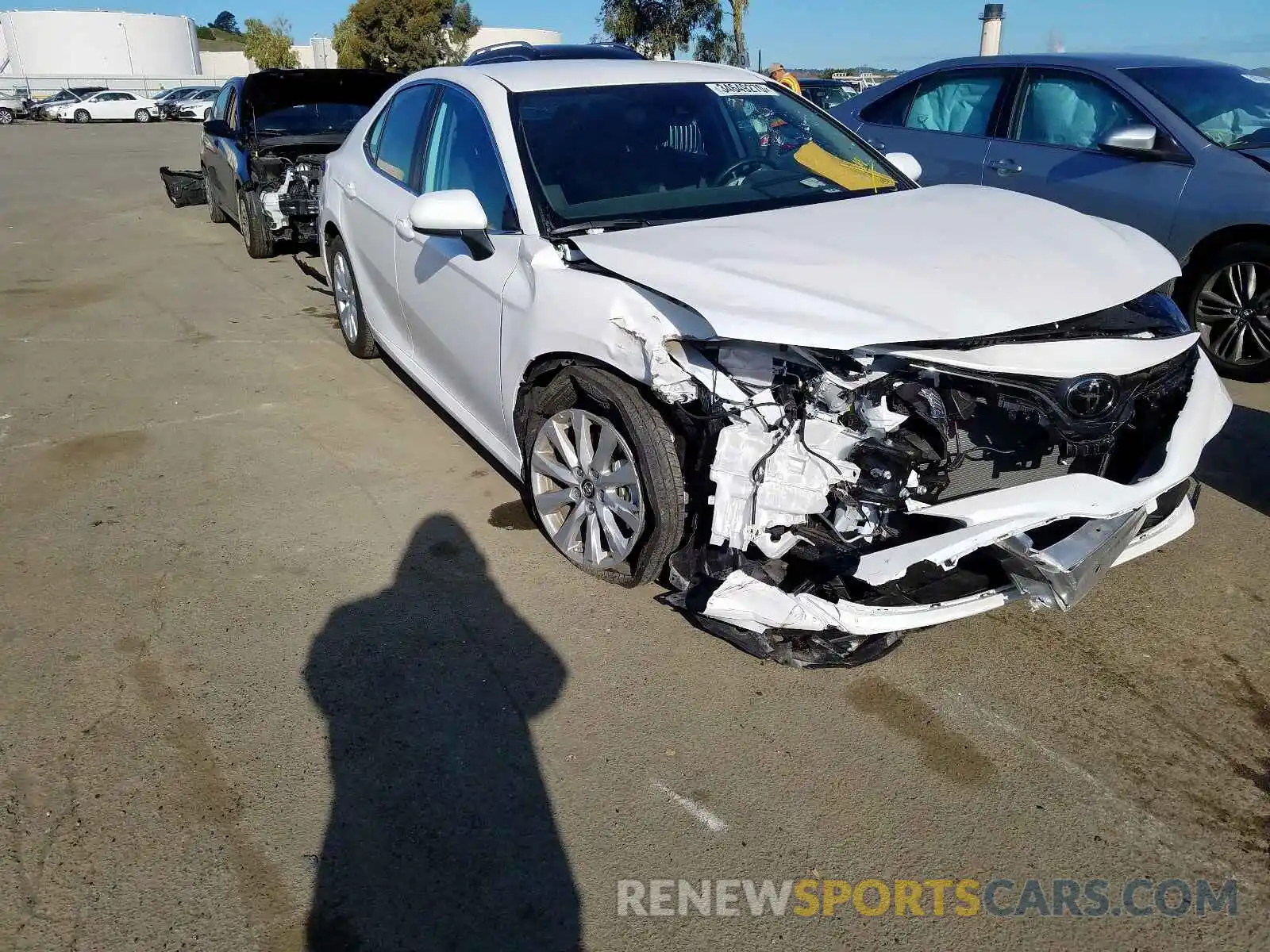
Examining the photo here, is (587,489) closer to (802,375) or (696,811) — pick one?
(802,375)

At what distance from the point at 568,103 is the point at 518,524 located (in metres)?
Answer: 1.75

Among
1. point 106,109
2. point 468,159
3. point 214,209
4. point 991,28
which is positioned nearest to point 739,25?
point 991,28

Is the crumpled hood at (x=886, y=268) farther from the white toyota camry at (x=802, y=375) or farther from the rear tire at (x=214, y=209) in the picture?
the rear tire at (x=214, y=209)

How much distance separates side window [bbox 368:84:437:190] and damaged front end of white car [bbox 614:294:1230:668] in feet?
7.27

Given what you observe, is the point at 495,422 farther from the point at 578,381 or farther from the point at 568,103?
the point at 568,103

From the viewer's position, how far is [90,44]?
207 feet

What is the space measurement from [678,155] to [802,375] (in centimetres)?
145

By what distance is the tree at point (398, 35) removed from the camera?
134 feet

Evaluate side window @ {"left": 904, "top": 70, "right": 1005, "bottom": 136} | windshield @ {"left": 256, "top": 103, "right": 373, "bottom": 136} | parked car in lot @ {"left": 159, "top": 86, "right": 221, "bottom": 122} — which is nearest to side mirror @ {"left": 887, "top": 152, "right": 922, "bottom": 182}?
side window @ {"left": 904, "top": 70, "right": 1005, "bottom": 136}

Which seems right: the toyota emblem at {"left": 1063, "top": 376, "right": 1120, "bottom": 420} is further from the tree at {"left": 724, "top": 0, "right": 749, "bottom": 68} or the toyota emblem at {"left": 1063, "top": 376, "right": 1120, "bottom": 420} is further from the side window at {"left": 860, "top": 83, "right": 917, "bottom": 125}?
the tree at {"left": 724, "top": 0, "right": 749, "bottom": 68}

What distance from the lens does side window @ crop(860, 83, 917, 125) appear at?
22.6 feet

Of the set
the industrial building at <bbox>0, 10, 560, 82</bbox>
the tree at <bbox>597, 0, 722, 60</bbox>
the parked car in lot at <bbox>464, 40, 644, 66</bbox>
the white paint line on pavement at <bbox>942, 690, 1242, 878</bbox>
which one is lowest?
the white paint line on pavement at <bbox>942, 690, 1242, 878</bbox>

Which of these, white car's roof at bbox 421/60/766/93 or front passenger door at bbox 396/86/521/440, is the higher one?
white car's roof at bbox 421/60/766/93

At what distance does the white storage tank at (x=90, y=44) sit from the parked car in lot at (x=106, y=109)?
3177 centimetres
